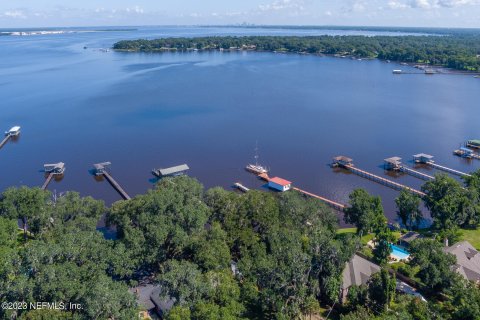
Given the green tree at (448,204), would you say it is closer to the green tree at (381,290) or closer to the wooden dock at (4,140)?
the green tree at (381,290)

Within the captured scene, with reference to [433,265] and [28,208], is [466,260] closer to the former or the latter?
[433,265]

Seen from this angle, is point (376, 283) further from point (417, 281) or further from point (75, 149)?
point (75, 149)

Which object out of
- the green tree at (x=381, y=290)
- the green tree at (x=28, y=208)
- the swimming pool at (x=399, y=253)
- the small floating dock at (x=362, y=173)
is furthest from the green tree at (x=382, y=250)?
the green tree at (x=28, y=208)

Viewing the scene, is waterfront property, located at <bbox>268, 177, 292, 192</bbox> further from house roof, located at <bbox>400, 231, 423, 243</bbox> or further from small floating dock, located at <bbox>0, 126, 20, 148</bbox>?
small floating dock, located at <bbox>0, 126, 20, 148</bbox>

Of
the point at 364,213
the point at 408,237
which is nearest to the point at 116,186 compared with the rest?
the point at 364,213

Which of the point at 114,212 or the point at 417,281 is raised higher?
the point at 114,212

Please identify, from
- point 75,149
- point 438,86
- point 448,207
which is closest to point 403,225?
point 448,207
